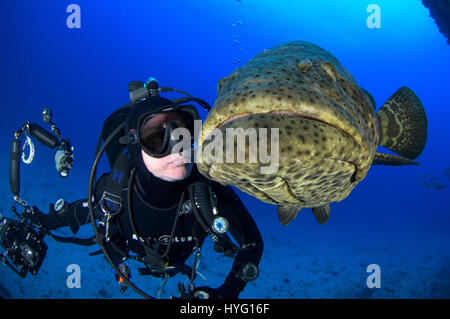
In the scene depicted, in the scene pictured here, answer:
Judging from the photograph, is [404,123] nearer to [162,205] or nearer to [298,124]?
[298,124]

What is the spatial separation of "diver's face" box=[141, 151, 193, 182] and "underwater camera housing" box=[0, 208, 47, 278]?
327 cm

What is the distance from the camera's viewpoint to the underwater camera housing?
14.0 feet

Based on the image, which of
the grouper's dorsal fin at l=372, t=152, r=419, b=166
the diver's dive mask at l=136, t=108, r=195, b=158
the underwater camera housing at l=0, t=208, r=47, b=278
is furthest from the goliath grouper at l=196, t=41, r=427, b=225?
the underwater camera housing at l=0, t=208, r=47, b=278

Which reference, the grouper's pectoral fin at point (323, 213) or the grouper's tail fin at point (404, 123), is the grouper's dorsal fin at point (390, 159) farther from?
the grouper's pectoral fin at point (323, 213)

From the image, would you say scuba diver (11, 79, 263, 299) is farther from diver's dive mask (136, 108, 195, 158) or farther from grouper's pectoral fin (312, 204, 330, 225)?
grouper's pectoral fin (312, 204, 330, 225)

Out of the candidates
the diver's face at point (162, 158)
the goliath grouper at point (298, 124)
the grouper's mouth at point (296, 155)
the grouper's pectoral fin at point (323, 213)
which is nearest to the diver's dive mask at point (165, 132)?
the diver's face at point (162, 158)

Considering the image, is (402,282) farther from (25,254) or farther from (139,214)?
(25,254)

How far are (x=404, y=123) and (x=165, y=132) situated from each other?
8.34 ft

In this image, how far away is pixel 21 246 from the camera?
4.27 meters

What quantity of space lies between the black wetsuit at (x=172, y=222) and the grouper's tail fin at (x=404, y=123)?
2204 mm

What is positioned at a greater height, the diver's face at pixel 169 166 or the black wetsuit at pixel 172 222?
the diver's face at pixel 169 166

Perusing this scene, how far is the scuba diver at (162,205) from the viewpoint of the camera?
9.67ft

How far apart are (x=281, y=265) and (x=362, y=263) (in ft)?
21.6

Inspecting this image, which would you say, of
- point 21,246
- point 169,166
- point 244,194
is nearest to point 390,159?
point 169,166
